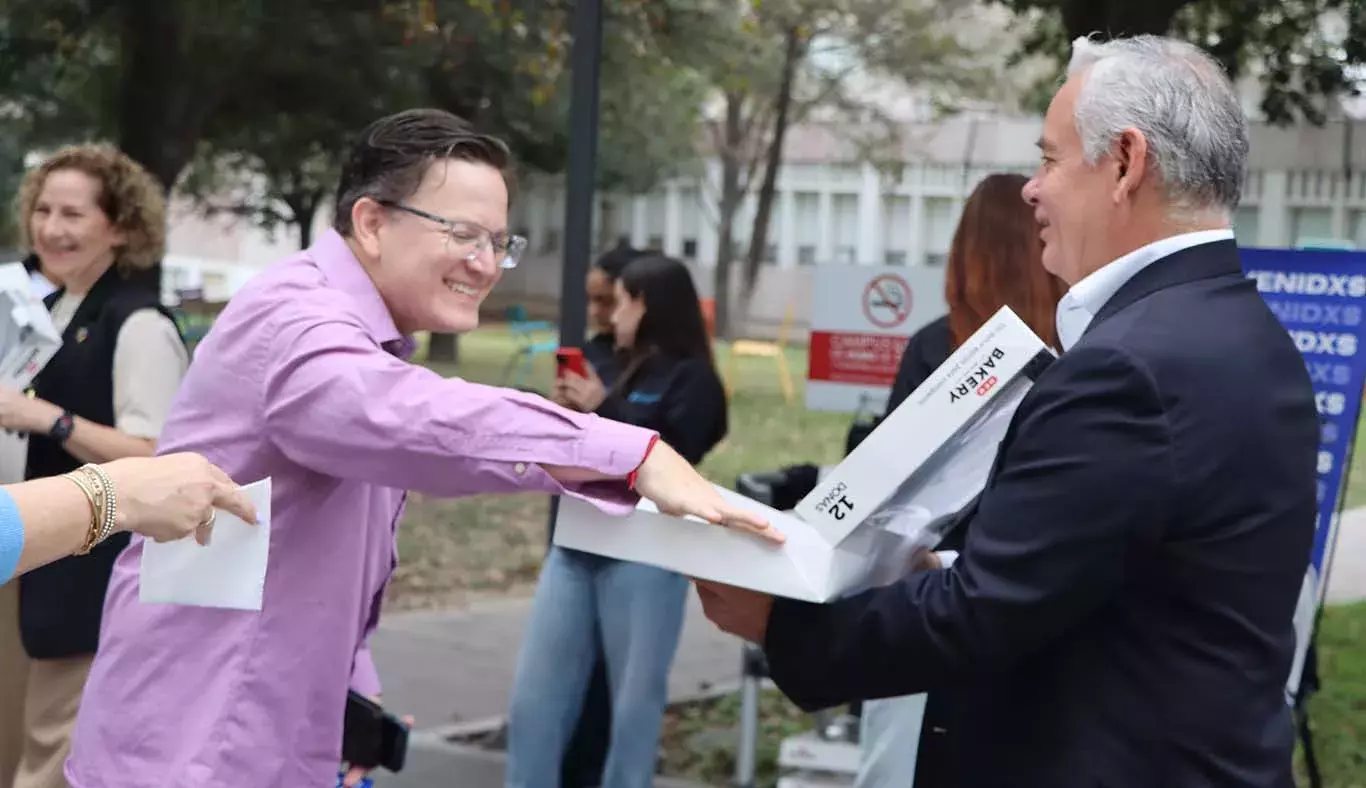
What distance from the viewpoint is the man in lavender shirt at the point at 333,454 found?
2018 millimetres

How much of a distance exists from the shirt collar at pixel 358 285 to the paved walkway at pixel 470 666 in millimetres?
3838

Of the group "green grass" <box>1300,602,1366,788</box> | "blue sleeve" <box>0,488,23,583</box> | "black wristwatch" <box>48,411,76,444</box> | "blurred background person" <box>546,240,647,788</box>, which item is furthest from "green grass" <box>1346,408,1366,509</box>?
"blue sleeve" <box>0,488,23,583</box>

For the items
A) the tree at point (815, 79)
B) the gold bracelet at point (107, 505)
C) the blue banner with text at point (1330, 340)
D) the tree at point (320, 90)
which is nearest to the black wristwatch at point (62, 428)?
the gold bracelet at point (107, 505)

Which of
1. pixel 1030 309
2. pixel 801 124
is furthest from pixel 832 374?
pixel 801 124

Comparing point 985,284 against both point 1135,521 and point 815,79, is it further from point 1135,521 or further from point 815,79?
point 815,79

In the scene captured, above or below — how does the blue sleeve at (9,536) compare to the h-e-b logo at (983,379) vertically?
below

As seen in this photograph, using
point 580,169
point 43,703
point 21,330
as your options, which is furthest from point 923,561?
point 580,169

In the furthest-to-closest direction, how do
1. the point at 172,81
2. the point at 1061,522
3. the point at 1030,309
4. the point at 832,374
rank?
the point at 172,81 → the point at 832,374 → the point at 1030,309 → the point at 1061,522

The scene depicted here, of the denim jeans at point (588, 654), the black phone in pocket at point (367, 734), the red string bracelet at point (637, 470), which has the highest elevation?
the red string bracelet at point (637, 470)

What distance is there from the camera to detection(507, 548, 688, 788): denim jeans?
4.79 m

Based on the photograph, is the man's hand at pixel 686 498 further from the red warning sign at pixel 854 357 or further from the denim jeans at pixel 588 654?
the red warning sign at pixel 854 357

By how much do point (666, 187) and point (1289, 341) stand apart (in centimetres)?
2147

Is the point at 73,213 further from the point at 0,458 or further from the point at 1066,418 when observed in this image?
the point at 1066,418

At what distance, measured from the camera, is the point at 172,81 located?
407 inches
